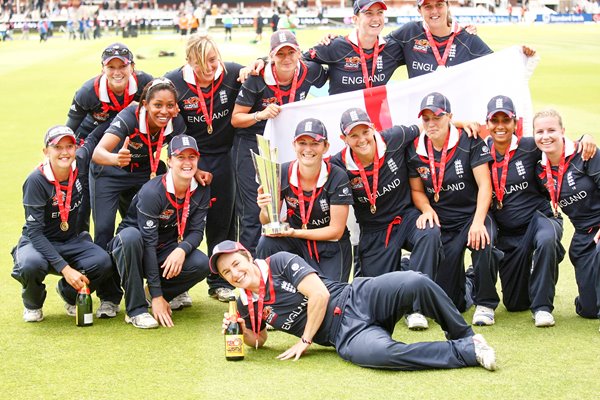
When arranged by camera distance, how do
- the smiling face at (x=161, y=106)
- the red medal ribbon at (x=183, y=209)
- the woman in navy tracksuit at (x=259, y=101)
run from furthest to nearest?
the woman in navy tracksuit at (x=259, y=101)
the smiling face at (x=161, y=106)
the red medal ribbon at (x=183, y=209)

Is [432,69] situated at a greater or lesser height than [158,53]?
greater

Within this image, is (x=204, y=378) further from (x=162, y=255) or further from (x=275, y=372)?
(x=162, y=255)

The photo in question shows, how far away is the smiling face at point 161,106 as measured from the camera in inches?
299

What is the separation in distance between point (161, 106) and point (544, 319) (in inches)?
131

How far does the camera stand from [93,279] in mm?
7453

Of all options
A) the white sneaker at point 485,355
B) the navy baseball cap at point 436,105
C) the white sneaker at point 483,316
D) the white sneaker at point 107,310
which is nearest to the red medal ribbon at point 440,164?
the navy baseball cap at point 436,105

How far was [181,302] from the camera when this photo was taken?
783 cm

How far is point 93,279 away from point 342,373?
2474 millimetres

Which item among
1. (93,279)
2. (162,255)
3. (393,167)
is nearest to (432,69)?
(393,167)

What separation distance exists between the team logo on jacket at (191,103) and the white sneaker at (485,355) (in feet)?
11.3

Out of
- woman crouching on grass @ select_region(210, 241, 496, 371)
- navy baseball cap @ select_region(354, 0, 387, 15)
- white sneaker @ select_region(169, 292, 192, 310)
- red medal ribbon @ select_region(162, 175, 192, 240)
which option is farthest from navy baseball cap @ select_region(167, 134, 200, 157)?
navy baseball cap @ select_region(354, 0, 387, 15)

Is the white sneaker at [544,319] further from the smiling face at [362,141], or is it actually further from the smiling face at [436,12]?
the smiling face at [436,12]

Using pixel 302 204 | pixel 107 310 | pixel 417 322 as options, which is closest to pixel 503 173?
pixel 417 322

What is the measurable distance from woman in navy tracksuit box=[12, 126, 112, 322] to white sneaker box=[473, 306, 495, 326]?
111 inches
